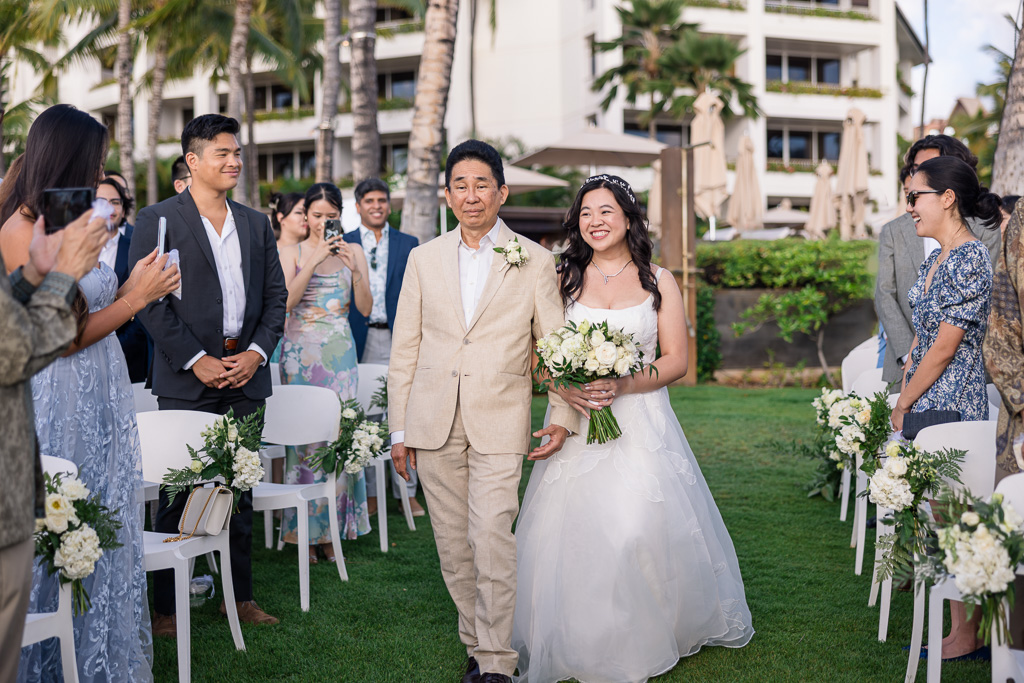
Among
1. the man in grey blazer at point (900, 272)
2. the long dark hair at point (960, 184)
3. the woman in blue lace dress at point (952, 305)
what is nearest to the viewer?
the woman in blue lace dress at point (952, 305)

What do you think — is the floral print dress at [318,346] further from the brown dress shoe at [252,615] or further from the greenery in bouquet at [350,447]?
the brown dress shoe at [252,615]

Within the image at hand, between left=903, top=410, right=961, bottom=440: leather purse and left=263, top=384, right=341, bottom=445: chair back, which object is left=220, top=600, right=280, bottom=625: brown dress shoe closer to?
left=263, top=384, right=341, bottom=445: chair back

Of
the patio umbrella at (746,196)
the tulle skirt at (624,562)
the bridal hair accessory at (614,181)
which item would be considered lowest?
the tulle skirt at (624,562)

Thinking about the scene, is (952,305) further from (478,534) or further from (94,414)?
(94,414)

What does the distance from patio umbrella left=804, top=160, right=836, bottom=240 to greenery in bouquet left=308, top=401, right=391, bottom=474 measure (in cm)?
1687

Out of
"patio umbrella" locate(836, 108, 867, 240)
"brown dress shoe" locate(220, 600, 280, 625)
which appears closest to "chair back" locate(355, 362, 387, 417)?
"brown dress shoe" locate(220, 600, 280, 625)

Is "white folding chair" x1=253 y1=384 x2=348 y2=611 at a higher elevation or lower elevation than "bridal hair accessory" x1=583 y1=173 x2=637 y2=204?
lower

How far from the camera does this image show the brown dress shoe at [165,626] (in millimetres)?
4520

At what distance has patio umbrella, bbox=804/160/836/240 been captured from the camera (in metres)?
20.4

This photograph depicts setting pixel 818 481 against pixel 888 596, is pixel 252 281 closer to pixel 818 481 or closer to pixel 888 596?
pixel 888 596

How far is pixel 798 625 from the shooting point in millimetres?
4617

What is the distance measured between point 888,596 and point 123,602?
3.51 metres

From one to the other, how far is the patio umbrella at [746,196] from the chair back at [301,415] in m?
16.2

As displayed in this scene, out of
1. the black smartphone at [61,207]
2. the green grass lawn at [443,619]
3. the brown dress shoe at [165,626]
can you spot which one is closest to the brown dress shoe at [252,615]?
the green grass lawn at [443,619]
